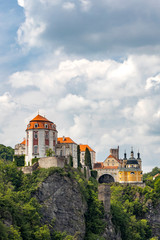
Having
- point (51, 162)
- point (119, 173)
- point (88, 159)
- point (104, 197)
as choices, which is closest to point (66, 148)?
point (51, 162)

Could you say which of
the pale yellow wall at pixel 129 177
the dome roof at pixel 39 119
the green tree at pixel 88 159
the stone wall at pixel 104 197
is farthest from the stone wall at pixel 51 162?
the pale yellow wall at pixel 129 177

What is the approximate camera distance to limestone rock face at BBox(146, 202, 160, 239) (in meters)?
103

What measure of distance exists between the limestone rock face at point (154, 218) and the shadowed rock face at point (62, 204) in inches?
1273

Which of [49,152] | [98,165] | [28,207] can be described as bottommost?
[28,207]

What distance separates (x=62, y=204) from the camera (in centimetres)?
7381

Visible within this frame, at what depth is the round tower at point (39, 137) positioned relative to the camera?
83.6 m

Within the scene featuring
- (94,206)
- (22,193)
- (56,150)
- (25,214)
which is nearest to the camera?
Answer: (25,214)

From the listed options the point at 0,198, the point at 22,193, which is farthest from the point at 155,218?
the point at 0,198

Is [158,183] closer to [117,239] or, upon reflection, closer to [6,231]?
[117,239]

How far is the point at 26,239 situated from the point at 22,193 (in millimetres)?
11224

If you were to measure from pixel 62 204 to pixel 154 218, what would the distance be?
3870cm

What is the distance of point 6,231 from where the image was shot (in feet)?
177

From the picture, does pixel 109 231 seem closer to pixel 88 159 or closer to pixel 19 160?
pixel 19 160

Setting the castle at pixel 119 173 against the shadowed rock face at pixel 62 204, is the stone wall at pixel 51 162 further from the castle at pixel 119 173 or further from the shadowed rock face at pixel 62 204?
the castle at pixel 119 173
